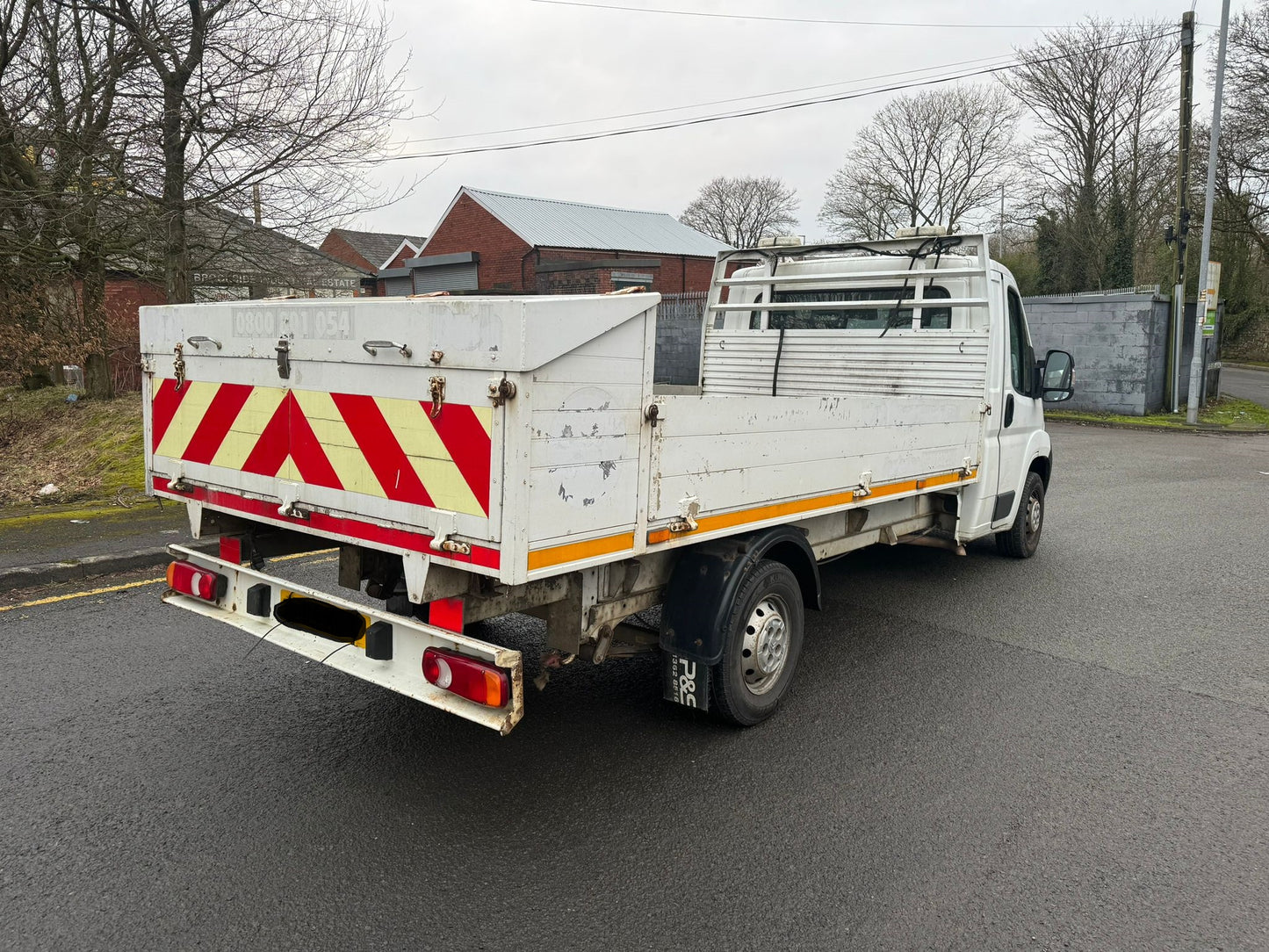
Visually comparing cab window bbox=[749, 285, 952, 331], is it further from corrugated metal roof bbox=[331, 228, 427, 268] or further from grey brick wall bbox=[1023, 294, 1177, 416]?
corrugated metal roof bbox=[331, 228, 427, 268]

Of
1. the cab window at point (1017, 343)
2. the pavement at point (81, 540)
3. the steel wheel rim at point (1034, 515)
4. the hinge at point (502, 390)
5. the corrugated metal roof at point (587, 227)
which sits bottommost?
the pavement at point (81, 540)

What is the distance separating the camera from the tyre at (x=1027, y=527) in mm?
7180

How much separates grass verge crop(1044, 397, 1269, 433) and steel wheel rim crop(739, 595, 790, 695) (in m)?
17.3

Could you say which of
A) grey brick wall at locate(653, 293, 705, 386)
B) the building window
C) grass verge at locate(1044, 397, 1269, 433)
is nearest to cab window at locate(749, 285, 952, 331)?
grey brick wall at locate(653, 293, 705, 386)

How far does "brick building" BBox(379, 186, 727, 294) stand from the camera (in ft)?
102

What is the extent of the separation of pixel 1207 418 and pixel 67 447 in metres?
21.3

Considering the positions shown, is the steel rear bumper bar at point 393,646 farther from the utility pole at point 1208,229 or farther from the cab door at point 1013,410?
the utility pole at point 1208,229

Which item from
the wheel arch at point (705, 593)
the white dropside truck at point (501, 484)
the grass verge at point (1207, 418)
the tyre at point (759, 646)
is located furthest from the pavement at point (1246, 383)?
the wheel arch at point (705, 593)

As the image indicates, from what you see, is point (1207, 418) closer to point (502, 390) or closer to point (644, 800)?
point (644, 800)

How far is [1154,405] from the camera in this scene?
67.4ft

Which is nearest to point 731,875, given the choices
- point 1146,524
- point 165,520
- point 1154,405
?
point 165,520

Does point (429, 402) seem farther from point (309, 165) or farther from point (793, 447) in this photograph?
point (309, 165)

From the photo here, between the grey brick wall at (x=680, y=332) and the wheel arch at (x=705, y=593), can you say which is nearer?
the wheel arch at (x=705, y=593)

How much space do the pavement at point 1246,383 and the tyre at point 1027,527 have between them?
19.5 m
